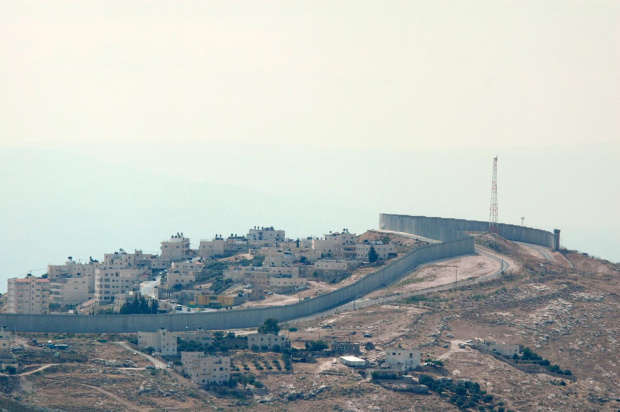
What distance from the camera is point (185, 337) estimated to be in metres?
111

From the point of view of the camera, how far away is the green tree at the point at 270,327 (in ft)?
375

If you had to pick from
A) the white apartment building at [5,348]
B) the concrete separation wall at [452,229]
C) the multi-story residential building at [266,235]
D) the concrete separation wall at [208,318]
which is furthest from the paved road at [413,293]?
the multi-story residential building at [266,235]

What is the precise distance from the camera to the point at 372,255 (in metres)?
→ 155

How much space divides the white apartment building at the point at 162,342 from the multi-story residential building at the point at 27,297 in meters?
31.3

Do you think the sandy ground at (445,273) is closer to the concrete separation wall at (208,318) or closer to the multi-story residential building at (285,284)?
the concrete separation wall at (208,318)

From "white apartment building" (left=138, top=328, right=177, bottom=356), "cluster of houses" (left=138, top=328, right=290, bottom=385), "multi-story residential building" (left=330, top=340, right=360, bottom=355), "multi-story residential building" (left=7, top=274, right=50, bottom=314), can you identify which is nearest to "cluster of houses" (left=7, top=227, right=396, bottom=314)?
"multi-story residential building" (left=7, top=274, right=50, bottom=314)

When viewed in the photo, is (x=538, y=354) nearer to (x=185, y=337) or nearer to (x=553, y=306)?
(x=553, y=306)

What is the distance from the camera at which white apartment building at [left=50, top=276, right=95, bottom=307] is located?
144 metres

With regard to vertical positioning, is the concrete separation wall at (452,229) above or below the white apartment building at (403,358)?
above

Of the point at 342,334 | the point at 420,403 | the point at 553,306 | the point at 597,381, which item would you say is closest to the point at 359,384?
the point at 420,403

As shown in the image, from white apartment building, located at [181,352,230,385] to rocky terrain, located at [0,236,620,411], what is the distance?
4.23ft

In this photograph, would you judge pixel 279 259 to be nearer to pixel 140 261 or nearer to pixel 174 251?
pixel 174 251

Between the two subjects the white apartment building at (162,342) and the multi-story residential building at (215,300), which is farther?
the multi-story residential building at (215,300)

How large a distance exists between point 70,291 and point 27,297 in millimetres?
8161
